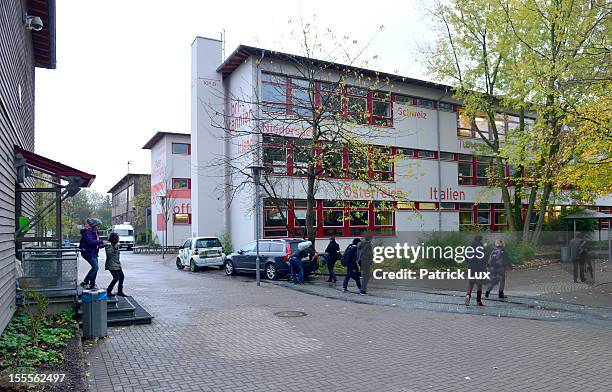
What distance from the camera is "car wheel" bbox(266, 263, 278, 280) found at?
63.4 ft

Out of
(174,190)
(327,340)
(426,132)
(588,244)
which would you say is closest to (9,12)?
(327,340)

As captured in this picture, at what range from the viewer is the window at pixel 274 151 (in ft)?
74.5

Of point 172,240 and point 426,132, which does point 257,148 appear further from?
point 172,240

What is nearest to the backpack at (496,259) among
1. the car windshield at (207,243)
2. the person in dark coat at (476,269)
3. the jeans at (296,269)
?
the person in dark coat at (476,269)

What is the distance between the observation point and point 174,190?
46.4m

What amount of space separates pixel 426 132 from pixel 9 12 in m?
27.3

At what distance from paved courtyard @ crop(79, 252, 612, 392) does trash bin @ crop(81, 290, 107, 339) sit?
0.85 feet

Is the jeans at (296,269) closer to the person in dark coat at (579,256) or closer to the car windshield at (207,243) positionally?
the car windshield at (207,243)

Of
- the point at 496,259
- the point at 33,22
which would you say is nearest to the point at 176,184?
the point at 33,22

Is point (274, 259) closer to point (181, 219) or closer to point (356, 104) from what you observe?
point (356, 104)

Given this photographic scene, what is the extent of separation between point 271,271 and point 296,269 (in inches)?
67.9

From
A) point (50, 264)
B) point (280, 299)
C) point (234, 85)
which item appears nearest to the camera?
point (50, 264)

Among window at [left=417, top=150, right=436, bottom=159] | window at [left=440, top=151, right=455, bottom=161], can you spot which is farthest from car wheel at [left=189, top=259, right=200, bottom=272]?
window at [left=440, top=151, right=455, bottom=161]

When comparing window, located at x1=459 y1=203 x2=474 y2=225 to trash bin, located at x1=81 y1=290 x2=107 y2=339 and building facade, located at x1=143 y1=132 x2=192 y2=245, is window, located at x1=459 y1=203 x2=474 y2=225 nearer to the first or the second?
building facade, located at x1=143 y1=132 x2=192 y2=245
